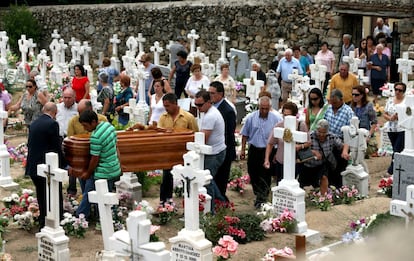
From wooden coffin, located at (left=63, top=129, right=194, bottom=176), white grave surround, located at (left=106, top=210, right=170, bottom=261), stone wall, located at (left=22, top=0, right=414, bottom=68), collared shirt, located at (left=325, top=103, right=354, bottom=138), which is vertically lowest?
white grave surround, located at (left=106, top=210, right=170, bottom=261)

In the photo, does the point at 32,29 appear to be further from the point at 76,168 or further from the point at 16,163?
the point at 76,168

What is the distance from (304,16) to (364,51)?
2.53 meters

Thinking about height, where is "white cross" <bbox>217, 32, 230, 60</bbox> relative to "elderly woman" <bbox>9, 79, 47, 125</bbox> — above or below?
above

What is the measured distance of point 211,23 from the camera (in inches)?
941

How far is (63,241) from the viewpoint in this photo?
8656 mm

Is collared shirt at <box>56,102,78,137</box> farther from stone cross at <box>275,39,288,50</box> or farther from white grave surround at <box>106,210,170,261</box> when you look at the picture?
stone cross at <box>275,39,288,50</box>

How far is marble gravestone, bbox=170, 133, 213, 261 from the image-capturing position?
827 cm

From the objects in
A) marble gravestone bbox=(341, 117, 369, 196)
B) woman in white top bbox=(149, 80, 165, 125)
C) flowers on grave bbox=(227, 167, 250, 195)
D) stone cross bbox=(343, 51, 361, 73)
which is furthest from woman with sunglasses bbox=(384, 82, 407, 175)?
stone cross bbox=(343, 51, 361, 73)

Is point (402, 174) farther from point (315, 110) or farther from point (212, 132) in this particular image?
point (212, 132)

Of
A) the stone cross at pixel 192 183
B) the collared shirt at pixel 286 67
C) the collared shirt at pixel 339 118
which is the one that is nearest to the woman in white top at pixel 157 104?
the collared shirt at pixel 339 118

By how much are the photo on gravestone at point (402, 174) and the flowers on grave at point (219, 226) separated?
5.79 feet

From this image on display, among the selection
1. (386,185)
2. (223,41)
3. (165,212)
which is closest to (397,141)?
(386,185)

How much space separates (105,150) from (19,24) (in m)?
19.5

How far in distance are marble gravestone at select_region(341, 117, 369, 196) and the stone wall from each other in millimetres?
9204
